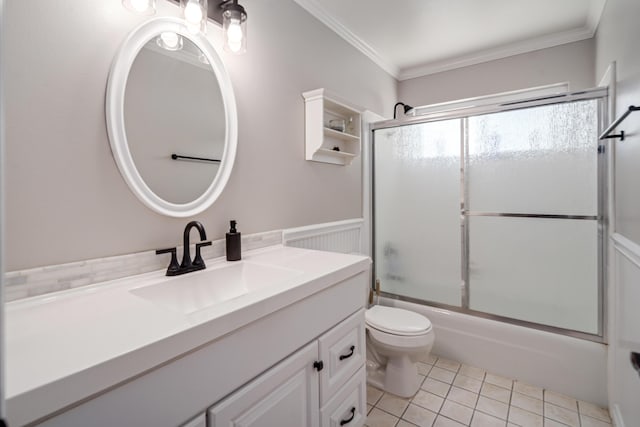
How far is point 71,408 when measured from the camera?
0.52 m

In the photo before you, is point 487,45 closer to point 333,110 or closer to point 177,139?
point 333,110

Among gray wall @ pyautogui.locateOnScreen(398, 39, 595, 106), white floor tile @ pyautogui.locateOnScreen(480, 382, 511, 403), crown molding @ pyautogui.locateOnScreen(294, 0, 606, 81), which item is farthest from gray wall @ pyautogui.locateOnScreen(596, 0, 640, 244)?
white floor tile @ pyautogui.locateOnScreen(480, 382, 511, 403)

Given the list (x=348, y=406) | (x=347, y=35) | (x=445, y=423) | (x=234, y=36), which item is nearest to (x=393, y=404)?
A: (x=445, y=423)

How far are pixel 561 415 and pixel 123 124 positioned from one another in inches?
98.5

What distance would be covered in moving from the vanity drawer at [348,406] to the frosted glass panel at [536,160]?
148 cm

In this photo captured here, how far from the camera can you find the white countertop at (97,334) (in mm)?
486

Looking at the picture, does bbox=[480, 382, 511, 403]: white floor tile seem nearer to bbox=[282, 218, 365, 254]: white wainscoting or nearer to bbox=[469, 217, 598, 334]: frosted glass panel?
bbox=[469, 217, 598, 334]: frosted glass panel

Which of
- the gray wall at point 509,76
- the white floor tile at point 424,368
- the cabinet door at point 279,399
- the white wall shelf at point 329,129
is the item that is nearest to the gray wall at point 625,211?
the gray wall at point 509,76

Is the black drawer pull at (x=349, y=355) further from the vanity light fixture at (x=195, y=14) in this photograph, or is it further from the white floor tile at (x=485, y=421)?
the vanity light fixture at (x=195, y=14)

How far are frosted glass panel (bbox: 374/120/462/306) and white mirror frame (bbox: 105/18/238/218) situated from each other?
1.52m

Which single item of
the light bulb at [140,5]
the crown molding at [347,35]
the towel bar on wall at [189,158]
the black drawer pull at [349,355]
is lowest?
the black drawer pull at [349,355]

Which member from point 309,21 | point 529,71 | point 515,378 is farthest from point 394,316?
point 529,71

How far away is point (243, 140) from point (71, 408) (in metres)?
1.18

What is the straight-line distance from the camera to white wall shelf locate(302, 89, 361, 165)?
180 cm
